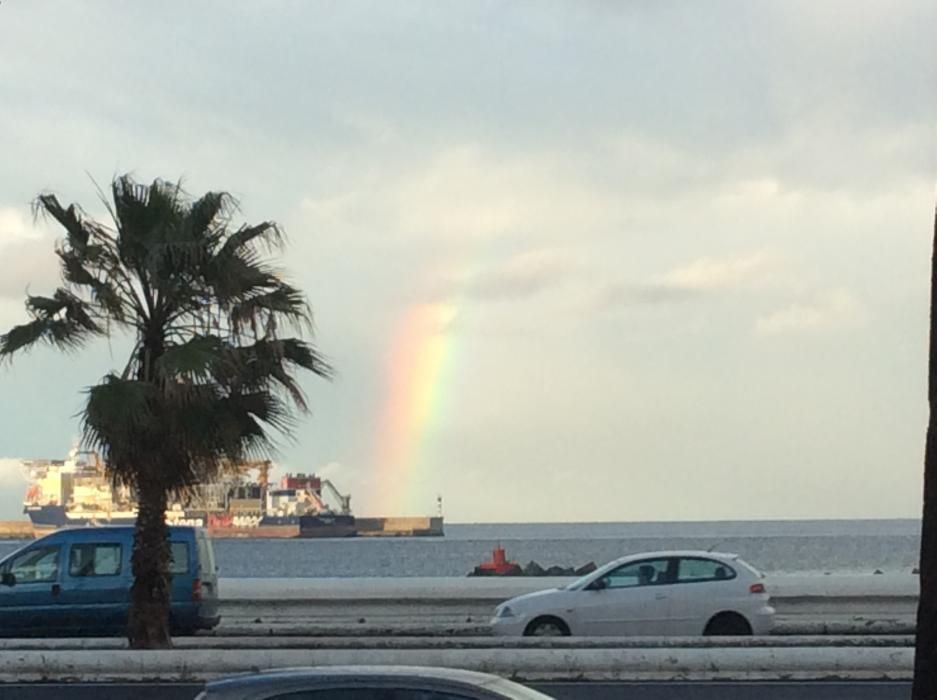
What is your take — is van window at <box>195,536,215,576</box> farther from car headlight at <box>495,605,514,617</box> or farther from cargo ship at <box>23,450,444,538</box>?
cargo ship at <box>23,450,444,538</box>

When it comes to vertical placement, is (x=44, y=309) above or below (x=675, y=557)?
above

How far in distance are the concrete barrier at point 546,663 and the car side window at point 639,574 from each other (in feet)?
16.7

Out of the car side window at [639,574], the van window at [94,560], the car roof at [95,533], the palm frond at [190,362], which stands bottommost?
the car side window at [639,574]

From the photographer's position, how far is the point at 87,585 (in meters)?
22.3

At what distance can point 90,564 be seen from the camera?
22391mm

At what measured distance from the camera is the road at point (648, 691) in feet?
50.4

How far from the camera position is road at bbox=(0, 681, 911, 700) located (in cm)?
1537

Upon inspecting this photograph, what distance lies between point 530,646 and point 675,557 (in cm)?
276

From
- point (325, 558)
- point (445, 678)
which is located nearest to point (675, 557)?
point (445, 678)

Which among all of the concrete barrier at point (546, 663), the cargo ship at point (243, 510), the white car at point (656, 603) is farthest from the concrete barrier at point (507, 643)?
the cargo ship at point (243, 510)

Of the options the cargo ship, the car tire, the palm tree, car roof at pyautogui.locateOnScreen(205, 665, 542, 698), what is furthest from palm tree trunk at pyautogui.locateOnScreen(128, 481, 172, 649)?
the cargo ship

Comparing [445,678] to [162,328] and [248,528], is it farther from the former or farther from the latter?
[248,528]

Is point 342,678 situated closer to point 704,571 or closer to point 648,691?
point 648,691

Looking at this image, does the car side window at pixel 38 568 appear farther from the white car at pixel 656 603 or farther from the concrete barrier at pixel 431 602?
the white car at pixel 656 603
